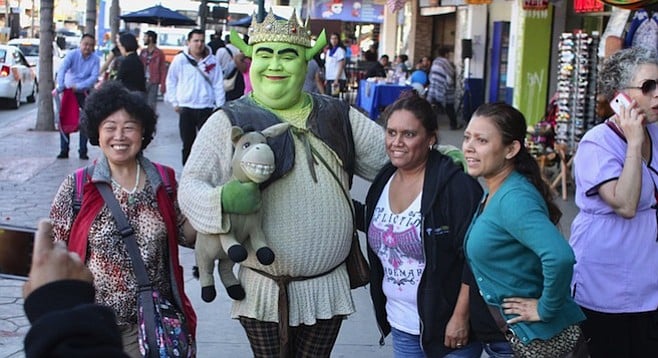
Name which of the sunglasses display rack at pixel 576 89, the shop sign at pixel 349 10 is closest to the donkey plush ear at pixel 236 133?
the sunglasses display rack at pixel 576 89

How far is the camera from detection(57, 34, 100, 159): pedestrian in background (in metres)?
Result: 13.3

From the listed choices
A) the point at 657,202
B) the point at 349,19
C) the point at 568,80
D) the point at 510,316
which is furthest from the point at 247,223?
the point at 349,19

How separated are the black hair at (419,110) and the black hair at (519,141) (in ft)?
1.27

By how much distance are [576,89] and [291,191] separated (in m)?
7.80

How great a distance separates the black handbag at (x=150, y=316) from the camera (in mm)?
3697

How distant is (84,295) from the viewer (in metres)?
1.90

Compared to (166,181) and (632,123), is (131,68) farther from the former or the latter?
(632,123)

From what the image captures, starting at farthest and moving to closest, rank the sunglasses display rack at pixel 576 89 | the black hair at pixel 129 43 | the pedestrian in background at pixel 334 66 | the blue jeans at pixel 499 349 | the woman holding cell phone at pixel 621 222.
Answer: the pedestrian in background at pixel 334 66
the black hair at pixel 129 43
the sunglasses display rack at pixel 576 89
the woman holding cell phone at pixel 621 222
the blue jeans at pixel 499 349

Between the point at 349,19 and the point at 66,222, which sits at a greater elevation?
the point at 349,19

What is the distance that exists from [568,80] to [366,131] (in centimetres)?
753

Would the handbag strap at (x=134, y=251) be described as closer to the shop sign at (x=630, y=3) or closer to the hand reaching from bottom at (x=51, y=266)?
the hand reaching from bottom at (x=51, y=266)

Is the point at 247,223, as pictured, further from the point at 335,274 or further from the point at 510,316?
the point at 510,316

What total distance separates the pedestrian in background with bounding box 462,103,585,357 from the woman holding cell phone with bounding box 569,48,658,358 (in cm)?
35

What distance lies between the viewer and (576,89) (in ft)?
36.1
